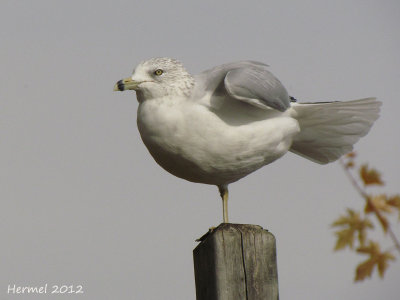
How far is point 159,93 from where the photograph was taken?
16.3 ft

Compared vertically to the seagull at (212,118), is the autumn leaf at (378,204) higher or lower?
lower

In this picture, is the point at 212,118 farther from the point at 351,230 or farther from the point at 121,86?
the point at 351,230

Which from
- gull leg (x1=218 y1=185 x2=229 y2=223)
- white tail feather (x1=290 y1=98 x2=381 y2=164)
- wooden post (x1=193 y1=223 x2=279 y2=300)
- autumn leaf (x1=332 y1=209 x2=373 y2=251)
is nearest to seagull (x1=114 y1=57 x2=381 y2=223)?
white tail feather (x1=290 y1=98 x2=381 y2=164)

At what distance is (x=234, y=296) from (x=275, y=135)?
198 cm

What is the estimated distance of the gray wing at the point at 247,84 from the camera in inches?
187

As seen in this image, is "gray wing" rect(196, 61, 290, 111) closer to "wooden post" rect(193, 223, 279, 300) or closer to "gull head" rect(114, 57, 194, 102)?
"gull head" rect(114, 57, 194, 102)

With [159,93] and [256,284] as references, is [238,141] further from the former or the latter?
[256,284]

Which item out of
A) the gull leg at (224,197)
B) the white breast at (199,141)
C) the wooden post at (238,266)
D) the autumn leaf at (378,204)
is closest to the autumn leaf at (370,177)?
the autumn leaf at (378,204)

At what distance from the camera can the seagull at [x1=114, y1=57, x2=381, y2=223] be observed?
467 cm

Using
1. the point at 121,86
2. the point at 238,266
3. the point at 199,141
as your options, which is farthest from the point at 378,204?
the point at 121,86

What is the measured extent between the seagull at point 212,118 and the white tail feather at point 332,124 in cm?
28

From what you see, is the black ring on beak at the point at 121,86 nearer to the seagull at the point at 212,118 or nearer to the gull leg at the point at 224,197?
the seagull at the point at 212,118

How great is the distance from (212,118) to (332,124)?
1.65m

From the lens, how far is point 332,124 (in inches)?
232
